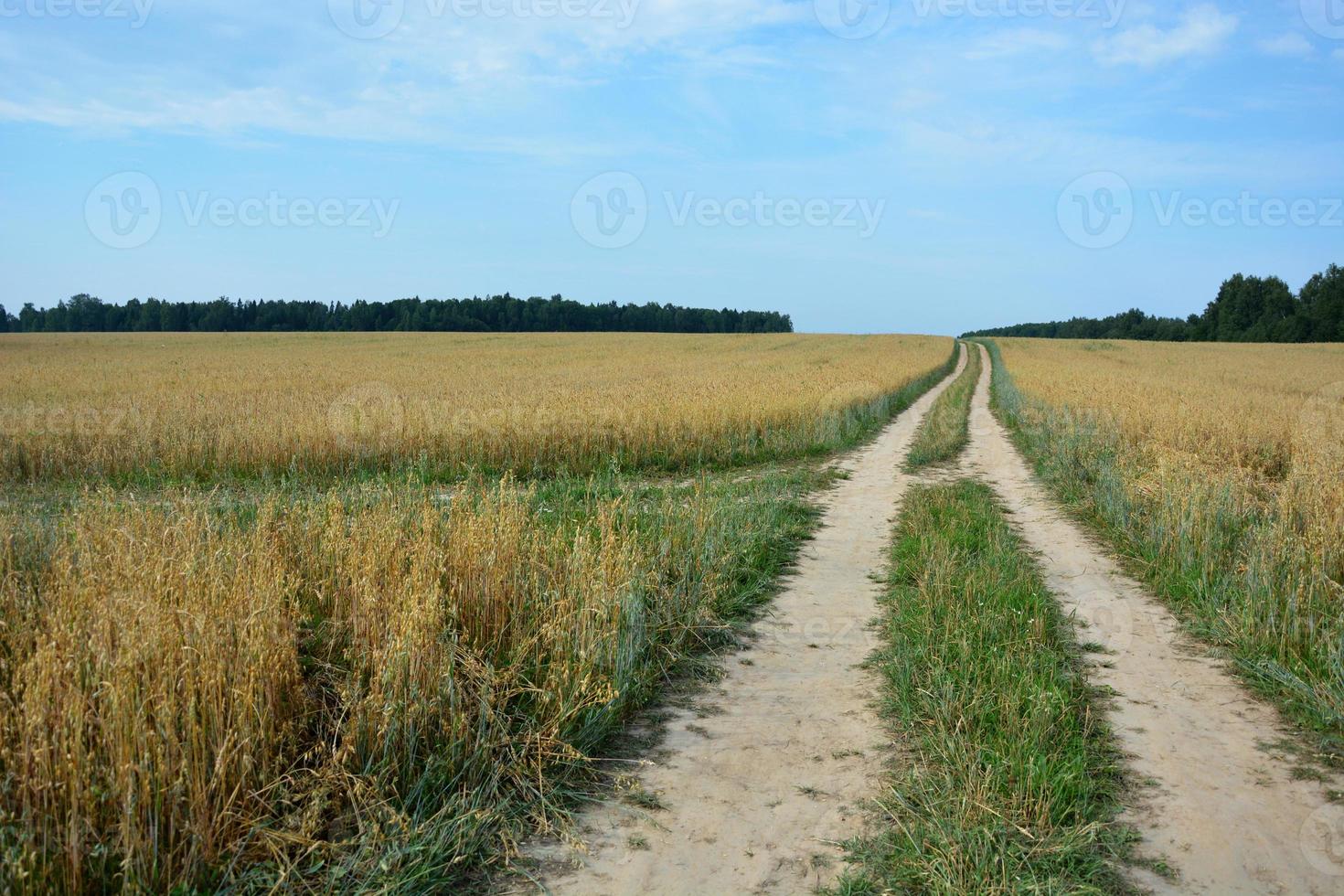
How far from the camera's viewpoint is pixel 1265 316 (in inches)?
3789

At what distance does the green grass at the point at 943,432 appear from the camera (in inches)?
589

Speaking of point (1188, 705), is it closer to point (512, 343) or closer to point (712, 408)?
point (712, 408)

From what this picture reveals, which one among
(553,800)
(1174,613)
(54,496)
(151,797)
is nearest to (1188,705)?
(1174,613)

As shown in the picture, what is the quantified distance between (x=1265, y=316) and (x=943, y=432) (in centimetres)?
10289

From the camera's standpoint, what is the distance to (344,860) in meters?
3.31

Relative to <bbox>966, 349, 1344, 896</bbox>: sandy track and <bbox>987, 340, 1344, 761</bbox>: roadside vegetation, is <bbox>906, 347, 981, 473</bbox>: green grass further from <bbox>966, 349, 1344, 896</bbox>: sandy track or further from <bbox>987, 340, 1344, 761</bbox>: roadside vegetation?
<bbox>966, 349, 1344, 896</bbox>: sandy track

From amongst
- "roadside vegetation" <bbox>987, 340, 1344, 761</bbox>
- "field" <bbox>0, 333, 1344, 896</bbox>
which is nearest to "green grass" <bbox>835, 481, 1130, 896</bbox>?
"field" <bbox>0, 333, 1344, 896</bbox>

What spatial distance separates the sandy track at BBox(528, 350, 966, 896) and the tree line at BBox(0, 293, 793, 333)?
101171 mm

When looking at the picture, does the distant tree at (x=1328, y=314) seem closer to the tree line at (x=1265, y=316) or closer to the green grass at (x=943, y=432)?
the tree line at (x=1265, y=316)

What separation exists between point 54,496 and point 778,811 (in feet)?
36.2

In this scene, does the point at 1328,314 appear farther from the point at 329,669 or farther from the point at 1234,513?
the point at 329,669

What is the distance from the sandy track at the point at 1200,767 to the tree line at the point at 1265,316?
103m

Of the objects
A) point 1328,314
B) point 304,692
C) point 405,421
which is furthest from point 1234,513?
point 1328,314

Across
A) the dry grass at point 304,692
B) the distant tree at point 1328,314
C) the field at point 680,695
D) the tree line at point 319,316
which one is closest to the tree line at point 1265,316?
the distant tree at point 1328,314
